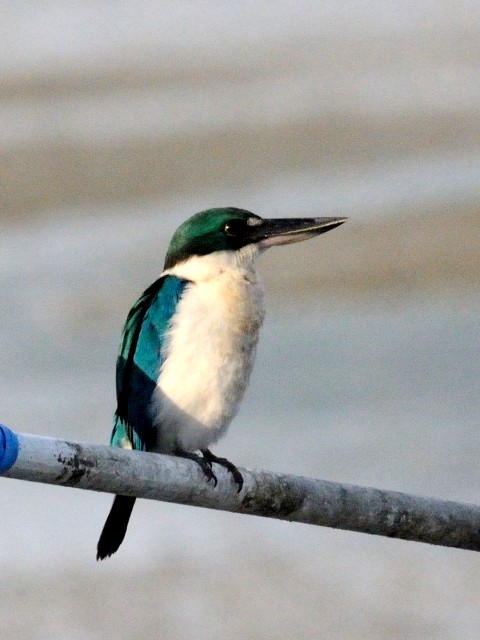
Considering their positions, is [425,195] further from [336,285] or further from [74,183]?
[74,183]

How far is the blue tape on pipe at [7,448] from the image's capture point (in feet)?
5.28

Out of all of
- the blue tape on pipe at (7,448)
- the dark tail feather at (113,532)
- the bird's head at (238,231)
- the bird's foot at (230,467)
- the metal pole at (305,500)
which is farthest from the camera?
the bird's head at (238,231)

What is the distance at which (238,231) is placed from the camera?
2.66 meters

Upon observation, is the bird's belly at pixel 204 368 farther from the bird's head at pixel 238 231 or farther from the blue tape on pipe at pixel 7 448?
the blue tape on pipe at pixel 7 448

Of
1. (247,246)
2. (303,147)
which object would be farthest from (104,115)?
(247,246)

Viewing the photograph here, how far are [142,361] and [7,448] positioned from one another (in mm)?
967

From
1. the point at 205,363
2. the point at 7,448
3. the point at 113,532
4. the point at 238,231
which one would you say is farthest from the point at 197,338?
the point at 7,448

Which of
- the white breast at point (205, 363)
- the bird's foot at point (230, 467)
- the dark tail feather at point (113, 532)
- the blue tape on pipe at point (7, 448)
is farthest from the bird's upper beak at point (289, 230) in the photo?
the blue tape on pipe at point (7, 448)

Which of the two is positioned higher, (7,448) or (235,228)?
(235,228)

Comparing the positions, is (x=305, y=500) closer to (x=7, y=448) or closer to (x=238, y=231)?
(x=7, y=448)

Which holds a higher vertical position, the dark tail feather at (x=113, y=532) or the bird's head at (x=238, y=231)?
the bird's head at (x=238, y=231)

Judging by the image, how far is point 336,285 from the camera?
666cm

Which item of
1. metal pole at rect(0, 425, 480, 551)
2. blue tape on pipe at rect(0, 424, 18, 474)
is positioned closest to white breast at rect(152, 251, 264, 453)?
metal pole at rect(0, 425, 480, 551)

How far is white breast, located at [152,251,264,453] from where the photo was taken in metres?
2.50
